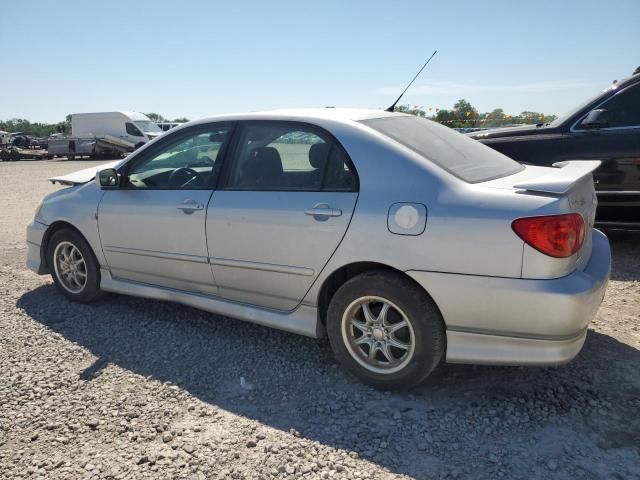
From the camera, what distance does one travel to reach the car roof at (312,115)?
3.27 m

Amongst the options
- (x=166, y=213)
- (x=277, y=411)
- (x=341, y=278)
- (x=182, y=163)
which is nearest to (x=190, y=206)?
(x=166, y=213)

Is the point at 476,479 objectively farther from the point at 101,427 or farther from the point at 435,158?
the point at 101,427

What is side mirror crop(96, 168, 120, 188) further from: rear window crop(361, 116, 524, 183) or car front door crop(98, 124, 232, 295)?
rear window crop(361, 116, 524, 183)

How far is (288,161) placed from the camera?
3393 mm

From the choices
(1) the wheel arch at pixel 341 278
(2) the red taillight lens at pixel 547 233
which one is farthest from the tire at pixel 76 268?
(2) the red taillight lens at pixel 547 233

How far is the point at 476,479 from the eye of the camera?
2275 millimetres

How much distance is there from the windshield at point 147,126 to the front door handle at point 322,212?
1074 inches

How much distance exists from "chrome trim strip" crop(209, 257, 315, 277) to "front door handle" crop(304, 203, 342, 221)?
327 millimetres

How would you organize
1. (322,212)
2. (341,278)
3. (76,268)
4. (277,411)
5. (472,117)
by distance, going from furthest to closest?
(472,117) < (76,268) < (341,278) < (322,212) < (277,411)

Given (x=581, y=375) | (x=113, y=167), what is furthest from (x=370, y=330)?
(x=113, y=167)

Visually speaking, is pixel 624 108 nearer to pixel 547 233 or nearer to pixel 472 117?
pixel 547 233

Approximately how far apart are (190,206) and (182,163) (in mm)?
484

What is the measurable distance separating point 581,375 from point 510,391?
49 centimetres

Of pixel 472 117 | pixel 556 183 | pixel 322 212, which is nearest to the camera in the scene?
pixel 556 183
